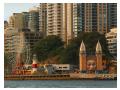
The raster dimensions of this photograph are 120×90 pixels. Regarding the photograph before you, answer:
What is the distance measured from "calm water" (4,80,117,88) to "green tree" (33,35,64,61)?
446 mm

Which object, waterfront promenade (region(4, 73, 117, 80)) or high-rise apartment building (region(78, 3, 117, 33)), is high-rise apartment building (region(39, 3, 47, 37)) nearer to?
high-rise apartment building (region(78, 3, 117, 33))

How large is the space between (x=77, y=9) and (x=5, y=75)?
1.55 meters

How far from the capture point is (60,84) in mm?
16703

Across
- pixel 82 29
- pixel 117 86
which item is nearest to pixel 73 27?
pixel 82 29

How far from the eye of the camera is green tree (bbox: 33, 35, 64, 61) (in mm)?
17094

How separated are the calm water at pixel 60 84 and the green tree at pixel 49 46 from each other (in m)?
0.45

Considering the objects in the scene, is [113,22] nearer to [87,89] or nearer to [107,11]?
[107,11]

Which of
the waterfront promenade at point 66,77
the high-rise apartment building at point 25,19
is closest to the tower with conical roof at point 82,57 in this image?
the waterfront promenade at point 66,77

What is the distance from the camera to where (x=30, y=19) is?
1723 cm

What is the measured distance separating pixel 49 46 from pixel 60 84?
0.75m

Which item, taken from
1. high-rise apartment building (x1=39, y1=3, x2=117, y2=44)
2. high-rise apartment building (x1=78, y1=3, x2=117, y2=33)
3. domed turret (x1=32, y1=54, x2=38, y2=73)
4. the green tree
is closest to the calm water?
domed turret (x1=32, y1=54, x2=38, y2=73)

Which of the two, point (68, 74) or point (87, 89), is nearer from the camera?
point (87, 89)

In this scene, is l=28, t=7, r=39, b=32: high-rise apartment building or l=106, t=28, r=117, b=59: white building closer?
l=106, t=28, r=117, b=59: white building

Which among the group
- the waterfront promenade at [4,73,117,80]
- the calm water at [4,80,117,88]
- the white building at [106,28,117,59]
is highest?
the white building at [106,28,117,59]
